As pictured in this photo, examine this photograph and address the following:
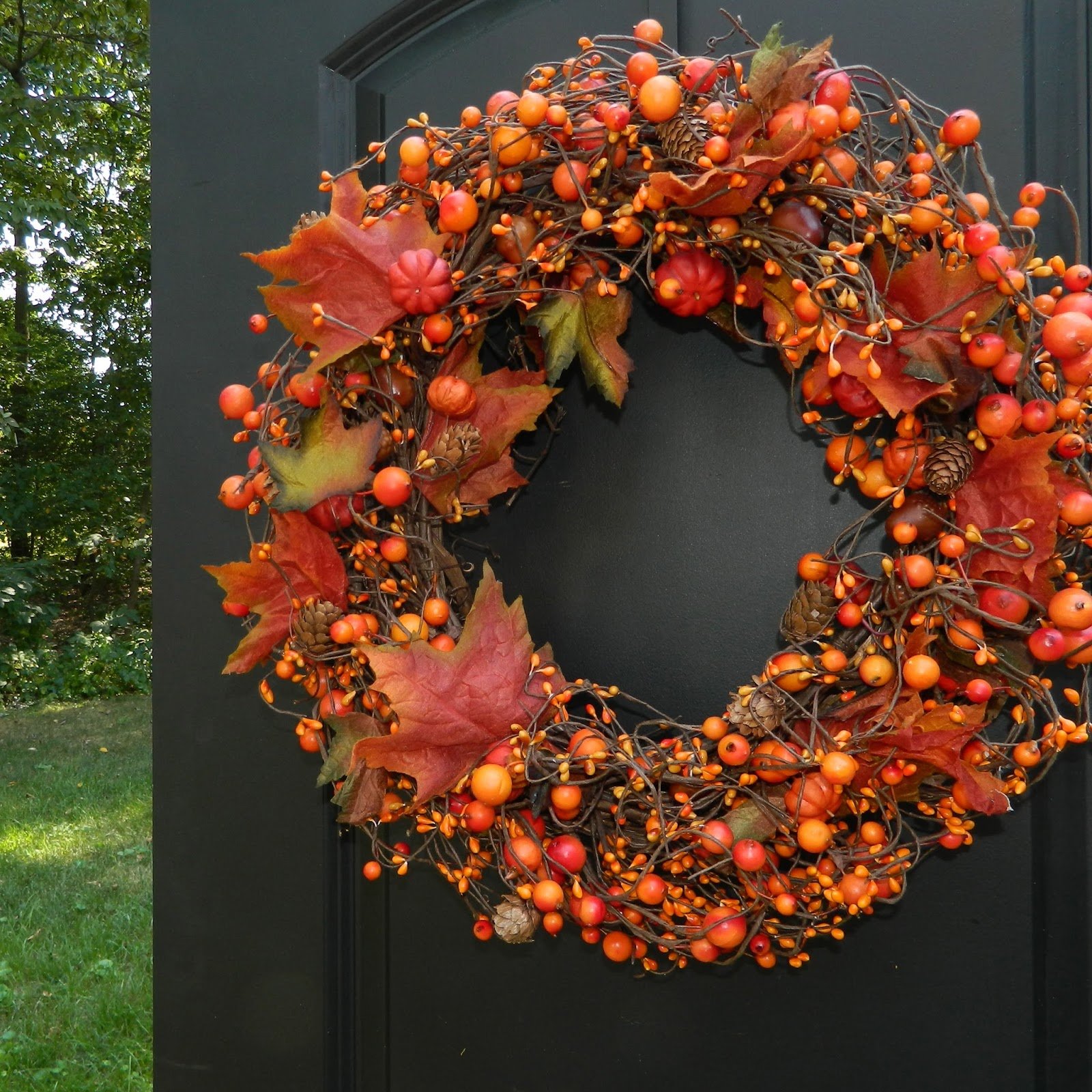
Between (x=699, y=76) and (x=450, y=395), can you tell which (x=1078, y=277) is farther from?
(x=450, y=395)

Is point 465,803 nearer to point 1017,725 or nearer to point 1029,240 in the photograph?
point 1017,725

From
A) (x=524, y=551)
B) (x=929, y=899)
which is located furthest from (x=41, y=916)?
(x=929, y=899)

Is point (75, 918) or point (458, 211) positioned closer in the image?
point (458, 211)

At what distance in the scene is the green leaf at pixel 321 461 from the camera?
0.78m

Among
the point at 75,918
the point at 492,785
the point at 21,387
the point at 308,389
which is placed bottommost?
the point at 75,918

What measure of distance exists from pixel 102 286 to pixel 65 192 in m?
1.21

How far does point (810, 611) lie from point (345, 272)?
1.53 feet

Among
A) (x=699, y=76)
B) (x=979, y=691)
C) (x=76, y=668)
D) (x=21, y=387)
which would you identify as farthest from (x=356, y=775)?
(x=21, y=387)

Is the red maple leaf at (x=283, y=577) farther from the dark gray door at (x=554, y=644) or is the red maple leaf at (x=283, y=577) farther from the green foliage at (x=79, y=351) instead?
the green foliage at (x=79, y=351)

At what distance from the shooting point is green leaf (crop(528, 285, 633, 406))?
0.82m

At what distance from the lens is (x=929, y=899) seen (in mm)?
902

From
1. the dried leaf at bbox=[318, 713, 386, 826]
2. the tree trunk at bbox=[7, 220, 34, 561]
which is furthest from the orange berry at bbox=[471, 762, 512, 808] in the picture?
the tree trunk at bbox=[7, 220, 34, 561]

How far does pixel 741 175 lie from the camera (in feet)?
2.26

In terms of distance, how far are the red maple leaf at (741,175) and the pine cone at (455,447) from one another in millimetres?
242
